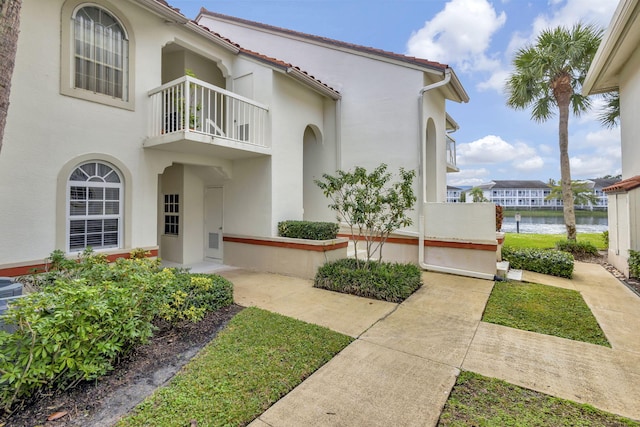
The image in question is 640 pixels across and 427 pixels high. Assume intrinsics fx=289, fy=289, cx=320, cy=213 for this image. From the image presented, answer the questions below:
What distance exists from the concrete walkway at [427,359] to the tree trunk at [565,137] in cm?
705

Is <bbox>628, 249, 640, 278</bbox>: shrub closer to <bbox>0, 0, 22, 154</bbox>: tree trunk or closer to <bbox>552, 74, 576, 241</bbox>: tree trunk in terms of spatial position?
<bbox>552, 74, 576, 241</bbox>: tree trunk

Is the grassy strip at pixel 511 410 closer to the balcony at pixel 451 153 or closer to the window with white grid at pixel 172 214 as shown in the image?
the window with white grid at pixel 172 214

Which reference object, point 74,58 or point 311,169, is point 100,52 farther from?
point 311,169

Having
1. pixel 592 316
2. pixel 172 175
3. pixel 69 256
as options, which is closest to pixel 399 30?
pixel 172 175

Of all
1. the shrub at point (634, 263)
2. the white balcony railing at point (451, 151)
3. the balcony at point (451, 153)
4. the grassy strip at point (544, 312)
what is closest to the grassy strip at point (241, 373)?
the grassy strip at point (544, 312)

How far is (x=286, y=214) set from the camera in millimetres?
8602

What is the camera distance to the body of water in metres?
18.5

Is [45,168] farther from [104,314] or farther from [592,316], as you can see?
[592,316]

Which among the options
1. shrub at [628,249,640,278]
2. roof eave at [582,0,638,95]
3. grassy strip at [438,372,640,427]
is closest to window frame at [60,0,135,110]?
grassy strip at [438,372,640,427]

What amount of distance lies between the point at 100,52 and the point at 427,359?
8.39m

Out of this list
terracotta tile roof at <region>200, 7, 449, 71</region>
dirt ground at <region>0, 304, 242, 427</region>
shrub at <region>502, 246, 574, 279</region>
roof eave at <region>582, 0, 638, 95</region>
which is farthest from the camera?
terracotta tile roof at <region>200, 7, 449, 71</region>

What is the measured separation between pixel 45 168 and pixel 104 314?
429 cm

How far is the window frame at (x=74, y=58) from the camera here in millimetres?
5637

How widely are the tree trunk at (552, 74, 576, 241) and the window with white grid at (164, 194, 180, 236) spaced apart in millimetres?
14832
